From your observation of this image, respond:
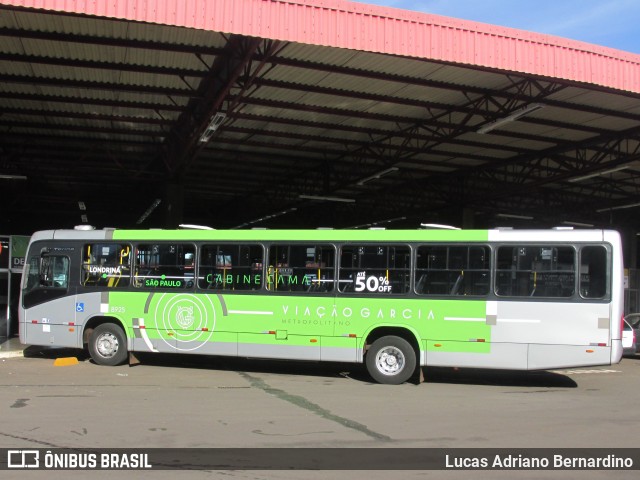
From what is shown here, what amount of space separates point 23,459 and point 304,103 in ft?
40.0

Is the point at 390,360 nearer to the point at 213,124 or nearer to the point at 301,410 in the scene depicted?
the point at 301,410

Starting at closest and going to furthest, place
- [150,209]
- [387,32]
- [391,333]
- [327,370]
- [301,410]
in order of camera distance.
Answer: [301,410], [387,32], [391,333], [327,370], [150,209]

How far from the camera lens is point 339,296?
12102mm

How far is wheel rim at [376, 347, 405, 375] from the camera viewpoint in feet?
38.6

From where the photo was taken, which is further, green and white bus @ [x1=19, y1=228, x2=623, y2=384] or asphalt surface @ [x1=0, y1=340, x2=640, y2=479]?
green and white bus @ [x1=19, y1=228, x2=623, y2=384]

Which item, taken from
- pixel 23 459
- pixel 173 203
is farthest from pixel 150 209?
pixel 23 459

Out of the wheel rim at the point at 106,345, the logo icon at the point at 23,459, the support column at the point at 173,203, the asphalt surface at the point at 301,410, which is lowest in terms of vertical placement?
the asphalt surface at the point at 301,410

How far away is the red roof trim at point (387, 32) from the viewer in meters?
10.4

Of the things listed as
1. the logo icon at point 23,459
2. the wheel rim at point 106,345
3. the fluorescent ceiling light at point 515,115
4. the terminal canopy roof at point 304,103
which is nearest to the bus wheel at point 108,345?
the wheel rim at point 106,345

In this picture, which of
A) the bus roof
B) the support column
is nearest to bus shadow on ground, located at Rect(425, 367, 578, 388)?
the bus roof

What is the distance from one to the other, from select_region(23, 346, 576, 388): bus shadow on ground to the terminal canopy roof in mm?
6208

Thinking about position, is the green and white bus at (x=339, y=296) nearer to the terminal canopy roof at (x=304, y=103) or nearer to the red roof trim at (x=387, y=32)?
the red roof trim at (x=387, y=32)

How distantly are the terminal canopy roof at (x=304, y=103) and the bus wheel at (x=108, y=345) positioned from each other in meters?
5.87

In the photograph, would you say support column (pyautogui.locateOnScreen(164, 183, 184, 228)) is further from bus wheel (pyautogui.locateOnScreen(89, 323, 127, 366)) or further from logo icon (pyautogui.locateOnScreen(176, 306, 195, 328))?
logo icon (pyautogui.locateOnScreen(176, 306, 195, 328))
